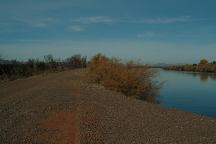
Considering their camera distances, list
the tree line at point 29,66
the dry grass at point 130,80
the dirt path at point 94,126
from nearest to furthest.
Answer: the dirt path at point 94,126 → the dry grass at point 130,80 → the tree line at point 29,66

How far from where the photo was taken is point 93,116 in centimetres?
1170

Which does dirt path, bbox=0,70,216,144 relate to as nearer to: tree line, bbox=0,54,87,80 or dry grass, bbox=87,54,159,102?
dry grass, bbox=87,54,159,102

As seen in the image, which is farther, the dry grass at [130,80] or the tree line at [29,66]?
the tree line at [29,66]

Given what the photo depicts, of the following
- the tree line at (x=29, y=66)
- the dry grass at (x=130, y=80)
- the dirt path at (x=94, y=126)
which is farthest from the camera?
the tree line at (x=29, y=66)

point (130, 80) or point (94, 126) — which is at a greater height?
point (130, 80)

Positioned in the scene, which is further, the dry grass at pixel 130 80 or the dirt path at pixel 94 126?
the dry grass at pixel 130 80

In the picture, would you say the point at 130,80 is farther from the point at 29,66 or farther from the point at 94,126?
the point at 29,66

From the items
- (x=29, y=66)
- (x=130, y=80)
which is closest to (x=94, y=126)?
(x=130, y=80)

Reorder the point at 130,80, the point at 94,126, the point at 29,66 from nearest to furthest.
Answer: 1. the point at 94,126
2. the point at 130,80
3. the point at 29,66

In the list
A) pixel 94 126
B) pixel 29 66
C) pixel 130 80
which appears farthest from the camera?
pixel 29 66

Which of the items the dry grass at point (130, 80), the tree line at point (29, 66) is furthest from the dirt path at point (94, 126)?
the tree line at point (29, 66)

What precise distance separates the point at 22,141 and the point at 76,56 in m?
91.3

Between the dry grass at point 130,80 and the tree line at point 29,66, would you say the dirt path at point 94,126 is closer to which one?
the dry grass at point 130,80

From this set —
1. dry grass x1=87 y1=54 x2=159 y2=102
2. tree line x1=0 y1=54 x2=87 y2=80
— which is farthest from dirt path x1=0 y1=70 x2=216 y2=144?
tree line x1=0 y1=54 x2=87 y2=80
